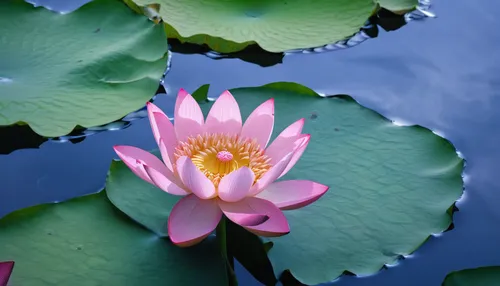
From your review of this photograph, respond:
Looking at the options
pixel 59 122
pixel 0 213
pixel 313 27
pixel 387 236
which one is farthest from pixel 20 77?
pixel 387 236

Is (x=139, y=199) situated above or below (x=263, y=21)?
below

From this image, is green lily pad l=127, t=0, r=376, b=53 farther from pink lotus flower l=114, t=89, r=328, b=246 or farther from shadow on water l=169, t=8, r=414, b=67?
pink lotus flower l=114, t=89, r=328, b=246

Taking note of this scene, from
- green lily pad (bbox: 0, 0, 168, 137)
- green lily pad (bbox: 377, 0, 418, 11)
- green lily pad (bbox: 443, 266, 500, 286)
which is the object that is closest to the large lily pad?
green lily pad (bbox: 443, 266, 500, 286)

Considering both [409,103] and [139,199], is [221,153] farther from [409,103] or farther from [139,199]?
[409,103]

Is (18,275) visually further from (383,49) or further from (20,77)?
(383,49)

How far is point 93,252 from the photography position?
4.22 ft

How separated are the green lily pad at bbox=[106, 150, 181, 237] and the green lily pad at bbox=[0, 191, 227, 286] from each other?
19 millimetres

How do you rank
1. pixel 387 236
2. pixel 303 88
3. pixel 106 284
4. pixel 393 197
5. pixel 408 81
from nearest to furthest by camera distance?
pixel 106 284 < pixel 387 236 < pixel 393 197 < pixel 303 88 < pixel 408 81

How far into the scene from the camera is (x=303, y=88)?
1.80 m

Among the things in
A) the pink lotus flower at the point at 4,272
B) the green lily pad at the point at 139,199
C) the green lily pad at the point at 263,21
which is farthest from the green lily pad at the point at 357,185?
the pink lotus flower at the point at 4,272

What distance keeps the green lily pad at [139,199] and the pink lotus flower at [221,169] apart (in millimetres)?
149

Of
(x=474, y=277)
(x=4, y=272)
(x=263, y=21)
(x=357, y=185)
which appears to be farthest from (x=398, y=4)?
(x=4, y=272)

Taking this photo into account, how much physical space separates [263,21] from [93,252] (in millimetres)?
1167

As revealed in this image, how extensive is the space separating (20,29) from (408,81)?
1178 mm
